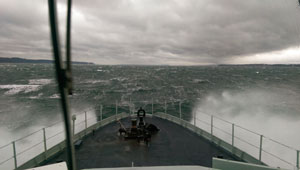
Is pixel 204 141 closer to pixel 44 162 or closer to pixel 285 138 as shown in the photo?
pixel 44 162

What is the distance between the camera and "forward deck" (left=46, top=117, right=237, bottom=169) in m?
6.30

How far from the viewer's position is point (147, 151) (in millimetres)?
7086

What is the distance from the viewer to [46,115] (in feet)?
76.0

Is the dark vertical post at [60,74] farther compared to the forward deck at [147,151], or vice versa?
the forward deck at [147,151]

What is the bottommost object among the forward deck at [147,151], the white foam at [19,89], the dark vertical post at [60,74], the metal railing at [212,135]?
the metal railing at [212,135]

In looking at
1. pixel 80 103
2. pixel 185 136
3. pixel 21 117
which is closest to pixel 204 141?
pixel 185 136

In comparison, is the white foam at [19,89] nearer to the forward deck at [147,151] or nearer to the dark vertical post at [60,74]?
the forward deck at [147,151]

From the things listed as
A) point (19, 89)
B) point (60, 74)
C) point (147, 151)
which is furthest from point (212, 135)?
point (19, 89)

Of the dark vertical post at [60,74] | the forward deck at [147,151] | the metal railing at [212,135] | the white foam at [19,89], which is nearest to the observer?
the dark vertical post at [60,74]

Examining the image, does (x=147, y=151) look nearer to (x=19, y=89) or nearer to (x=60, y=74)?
(x=60, y=74)

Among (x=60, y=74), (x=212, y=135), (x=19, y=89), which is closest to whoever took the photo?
(x=60, y=74)

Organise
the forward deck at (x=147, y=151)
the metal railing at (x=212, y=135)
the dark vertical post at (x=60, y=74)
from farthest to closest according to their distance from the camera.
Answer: the metal railing at (x=212, y=135) < the forward deck at (x=147, y=151) < the dark vertical post at (x=60, y=74)

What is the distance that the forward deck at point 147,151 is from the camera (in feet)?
20.7

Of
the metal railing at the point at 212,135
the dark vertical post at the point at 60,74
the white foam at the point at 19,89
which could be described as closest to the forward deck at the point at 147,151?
the metal railing at the point at 212,135
